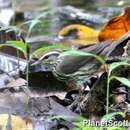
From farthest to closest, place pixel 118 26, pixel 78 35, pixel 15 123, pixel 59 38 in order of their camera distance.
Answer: pixel 59 38 → pixel 78 35 → pixel 118 26 → pixel 15 123

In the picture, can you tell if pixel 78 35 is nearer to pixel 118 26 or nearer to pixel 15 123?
pixel 118 26

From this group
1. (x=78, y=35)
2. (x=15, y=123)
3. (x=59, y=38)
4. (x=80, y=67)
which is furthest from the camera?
(x=59, y=38)

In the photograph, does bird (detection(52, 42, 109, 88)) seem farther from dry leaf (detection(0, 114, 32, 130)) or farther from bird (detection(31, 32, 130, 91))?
dry leaf (detection(0, 114, 32, 130))

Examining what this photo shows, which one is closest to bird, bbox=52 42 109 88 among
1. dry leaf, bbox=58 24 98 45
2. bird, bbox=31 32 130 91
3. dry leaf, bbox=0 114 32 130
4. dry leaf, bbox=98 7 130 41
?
bird, bbox=31 32 130 91

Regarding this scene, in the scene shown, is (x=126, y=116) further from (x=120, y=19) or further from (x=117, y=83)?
(x=120, y=19)

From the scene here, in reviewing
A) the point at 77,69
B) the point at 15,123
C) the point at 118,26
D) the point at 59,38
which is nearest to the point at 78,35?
the point at 59,38

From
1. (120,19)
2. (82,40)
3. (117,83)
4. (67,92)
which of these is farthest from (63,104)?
(82,40)
